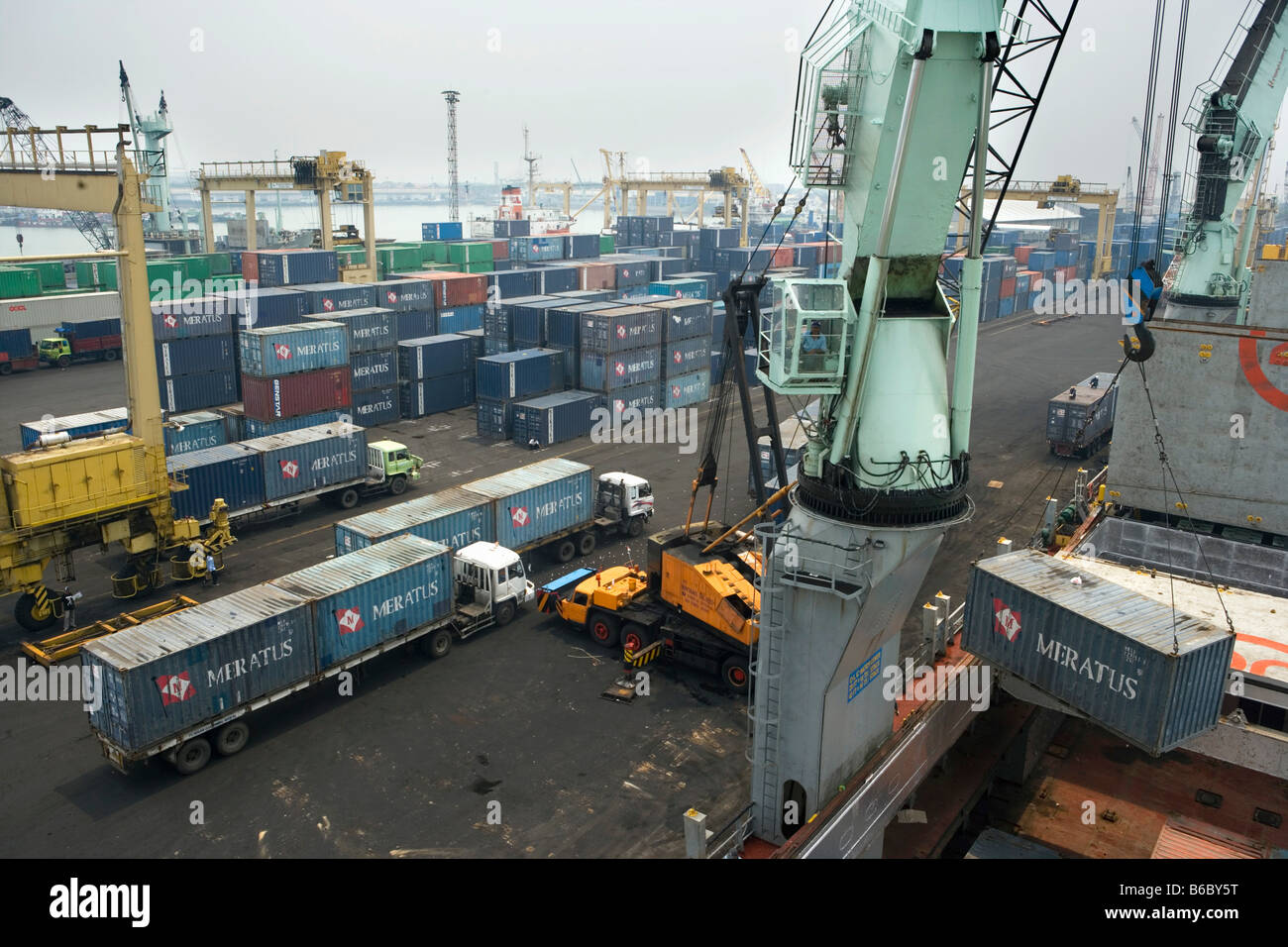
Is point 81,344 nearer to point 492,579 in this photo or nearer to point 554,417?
point 554,417

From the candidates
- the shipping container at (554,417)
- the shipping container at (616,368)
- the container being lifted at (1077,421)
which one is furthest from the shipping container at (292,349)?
the container being lifted at (1077,421)

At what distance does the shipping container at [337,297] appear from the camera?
5531 centimetres

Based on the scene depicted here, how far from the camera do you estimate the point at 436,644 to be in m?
27.0

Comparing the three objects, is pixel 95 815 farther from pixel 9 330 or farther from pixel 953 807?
pixel 9 330

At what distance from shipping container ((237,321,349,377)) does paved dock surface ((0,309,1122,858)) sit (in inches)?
492

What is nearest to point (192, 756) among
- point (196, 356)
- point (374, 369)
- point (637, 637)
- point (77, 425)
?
point (637, 637)

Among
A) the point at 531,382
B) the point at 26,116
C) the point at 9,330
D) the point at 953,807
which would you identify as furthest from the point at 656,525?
the point at 26,116

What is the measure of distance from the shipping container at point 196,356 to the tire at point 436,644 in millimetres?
32486

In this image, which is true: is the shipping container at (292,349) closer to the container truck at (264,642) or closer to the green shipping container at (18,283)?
the container truck at (264,642)

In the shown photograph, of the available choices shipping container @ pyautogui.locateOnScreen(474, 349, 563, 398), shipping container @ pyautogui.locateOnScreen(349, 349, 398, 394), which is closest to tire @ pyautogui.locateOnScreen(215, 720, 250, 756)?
shipping container @ pyautogui.locateOnScreen(474, 349, 563, 398)

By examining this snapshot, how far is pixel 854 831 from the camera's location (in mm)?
15648

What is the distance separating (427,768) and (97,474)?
602 inches

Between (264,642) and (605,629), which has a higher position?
(264,642)

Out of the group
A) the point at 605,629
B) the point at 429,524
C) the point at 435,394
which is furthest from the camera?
the point at 435,394
